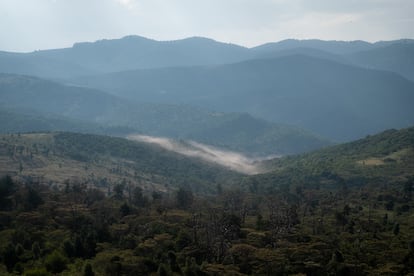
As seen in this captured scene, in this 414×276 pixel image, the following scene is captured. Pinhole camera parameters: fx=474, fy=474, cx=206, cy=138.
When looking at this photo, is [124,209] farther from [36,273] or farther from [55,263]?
[36,273]

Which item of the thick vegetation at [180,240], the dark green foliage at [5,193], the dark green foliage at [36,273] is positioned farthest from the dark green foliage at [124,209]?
the dark green foliage at [36,273]

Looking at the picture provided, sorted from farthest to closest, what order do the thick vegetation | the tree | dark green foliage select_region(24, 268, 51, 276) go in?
Answer: the tree < the thick vegetation < dark green foliage select_region(24, 268, 51, 276)

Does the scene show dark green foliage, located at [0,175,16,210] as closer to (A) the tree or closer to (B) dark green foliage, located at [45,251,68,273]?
(B) dark green foliage, located at [45,251,68,273]

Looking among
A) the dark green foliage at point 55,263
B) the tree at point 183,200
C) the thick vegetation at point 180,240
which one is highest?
the tree at point 183,200

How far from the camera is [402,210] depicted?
98.6m

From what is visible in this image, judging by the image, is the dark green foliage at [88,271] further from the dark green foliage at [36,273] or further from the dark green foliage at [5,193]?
the dark green foliage at [5,193]

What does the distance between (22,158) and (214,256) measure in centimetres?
16243

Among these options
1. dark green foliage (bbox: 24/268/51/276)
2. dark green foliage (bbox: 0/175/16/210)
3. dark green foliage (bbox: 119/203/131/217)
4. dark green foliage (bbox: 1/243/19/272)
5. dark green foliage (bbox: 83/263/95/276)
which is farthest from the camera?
dark green foliage (bbox: 119/203/131/217)

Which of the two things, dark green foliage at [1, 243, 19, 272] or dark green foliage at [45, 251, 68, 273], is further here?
dark green foliage at [1, 243, 19, 272]

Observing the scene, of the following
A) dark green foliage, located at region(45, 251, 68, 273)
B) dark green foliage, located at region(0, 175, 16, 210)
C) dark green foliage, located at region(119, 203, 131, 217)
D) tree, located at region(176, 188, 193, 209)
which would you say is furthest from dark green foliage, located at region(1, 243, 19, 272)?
tree, located at region(176, 188, 193, 209)

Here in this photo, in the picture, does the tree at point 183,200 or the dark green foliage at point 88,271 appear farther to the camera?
the tree at point 183,200

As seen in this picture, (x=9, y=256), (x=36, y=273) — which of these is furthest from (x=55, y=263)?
(x=36, y=273)

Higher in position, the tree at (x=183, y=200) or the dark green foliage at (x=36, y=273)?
the tree at (x=183, y=200)

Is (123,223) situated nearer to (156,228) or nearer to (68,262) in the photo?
(156,228)
